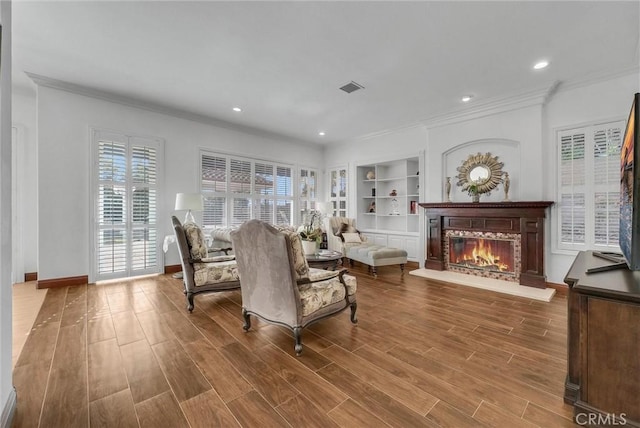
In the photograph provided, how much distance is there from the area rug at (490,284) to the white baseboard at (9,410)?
4845 millimetres

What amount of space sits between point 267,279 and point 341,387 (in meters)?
1.03

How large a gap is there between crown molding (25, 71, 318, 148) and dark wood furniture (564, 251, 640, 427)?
586 cm

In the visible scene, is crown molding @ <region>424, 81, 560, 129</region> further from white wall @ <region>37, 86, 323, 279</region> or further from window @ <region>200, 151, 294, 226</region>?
white wall @ <region>37, 86, 323, 279</region>

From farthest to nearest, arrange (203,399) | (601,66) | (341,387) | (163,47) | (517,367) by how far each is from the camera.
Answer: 1. (601,66)
2. (163,47)
3. (517,367)
4. (341,387)
5. (203,399)

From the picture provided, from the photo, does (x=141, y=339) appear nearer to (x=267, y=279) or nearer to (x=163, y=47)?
(x=267, y=279)

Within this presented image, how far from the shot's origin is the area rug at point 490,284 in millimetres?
3696

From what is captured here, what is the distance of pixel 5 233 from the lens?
152cm

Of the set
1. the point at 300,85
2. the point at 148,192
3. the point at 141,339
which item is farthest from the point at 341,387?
the point at 148,192

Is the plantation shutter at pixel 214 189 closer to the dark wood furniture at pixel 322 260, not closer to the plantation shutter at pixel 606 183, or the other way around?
the dark wood furniture at pixel 322 260

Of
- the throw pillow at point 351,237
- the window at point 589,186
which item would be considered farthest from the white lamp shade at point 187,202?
the window at point 589,186

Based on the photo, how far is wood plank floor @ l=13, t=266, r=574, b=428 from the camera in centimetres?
156

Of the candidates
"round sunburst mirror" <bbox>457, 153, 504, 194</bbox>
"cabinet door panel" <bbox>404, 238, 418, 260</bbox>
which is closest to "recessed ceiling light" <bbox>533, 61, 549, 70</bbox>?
"round sunburst mirror" <bbox>457, 153, 504, 194</bbox>

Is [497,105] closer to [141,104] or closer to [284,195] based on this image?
[284,195]

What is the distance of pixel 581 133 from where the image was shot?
385cm
